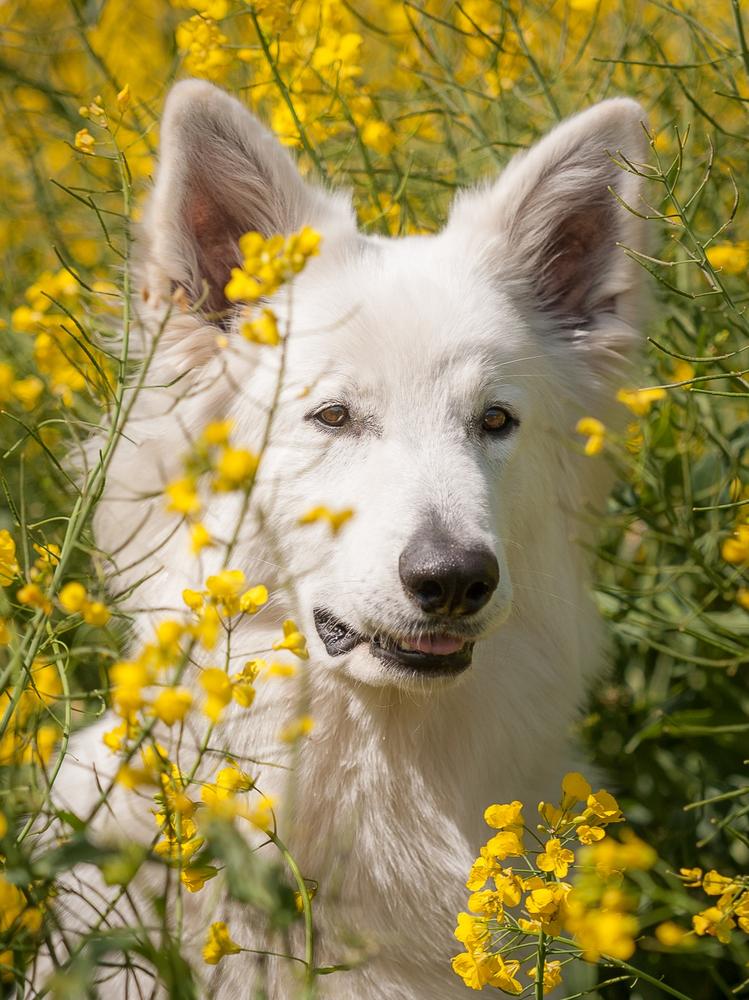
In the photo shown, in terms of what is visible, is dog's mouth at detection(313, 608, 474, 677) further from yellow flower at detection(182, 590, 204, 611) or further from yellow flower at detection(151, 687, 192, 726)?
yellow flower at detection(151, 687, 192, 726)

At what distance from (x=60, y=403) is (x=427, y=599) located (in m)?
0.89

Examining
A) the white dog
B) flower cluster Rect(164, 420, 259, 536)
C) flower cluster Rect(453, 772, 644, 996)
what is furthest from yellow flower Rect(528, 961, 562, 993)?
flower cluster Rect(164, 420, 259, 536)

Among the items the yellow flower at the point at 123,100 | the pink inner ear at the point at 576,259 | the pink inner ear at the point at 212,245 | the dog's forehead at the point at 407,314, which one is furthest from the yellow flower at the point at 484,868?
the yellow flower at the point at 123,100

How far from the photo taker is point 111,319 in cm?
276

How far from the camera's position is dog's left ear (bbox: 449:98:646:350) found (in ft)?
8.48

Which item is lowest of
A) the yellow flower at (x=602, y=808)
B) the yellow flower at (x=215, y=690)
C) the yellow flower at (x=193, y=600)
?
the yellow flower at (x=602, y=808)

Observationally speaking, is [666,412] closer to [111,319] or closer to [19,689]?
[111,319]

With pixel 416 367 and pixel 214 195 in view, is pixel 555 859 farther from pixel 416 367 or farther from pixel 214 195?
pixel 214 195

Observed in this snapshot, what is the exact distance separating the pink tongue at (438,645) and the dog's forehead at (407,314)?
662 millimetres

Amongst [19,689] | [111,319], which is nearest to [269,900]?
[19,689]

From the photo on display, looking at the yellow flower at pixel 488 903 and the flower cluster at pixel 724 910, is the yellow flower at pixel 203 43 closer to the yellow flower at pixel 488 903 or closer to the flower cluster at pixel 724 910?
the yellow flower at pixel 488 903

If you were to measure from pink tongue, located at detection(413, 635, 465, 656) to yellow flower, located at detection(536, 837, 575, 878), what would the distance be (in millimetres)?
550

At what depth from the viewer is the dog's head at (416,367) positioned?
2148mm

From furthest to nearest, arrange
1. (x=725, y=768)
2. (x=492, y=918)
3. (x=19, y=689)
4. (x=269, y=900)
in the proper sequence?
(x=725, y=768) < (x=492, y=918) < (x=19, y=689) < (x=269, y=900)
